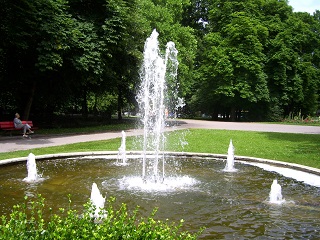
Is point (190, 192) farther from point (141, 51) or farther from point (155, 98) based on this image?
point (141, 51)

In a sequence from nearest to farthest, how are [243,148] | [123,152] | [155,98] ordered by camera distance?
[123,152] → [155,98] → [243,148]

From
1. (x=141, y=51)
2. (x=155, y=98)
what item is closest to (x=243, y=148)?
(x=155, y=98)

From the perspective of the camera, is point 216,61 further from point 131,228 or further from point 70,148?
point 131,228

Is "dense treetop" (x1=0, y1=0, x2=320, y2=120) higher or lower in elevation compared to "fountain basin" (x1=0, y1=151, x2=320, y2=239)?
higher

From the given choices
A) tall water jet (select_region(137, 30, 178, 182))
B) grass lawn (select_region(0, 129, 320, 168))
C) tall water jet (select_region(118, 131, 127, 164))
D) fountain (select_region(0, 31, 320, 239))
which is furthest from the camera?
grass lawn (select_region(0, 129, 320, 168))

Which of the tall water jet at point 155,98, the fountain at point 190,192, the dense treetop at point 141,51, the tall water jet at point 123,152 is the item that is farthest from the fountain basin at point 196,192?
the dense treetop at point 141,51

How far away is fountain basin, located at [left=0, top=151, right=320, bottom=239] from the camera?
19.8ft

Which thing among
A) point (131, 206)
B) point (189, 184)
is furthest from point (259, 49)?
point (131, 206)

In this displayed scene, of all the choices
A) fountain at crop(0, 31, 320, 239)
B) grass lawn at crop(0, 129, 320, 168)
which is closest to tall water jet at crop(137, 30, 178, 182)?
fountain at crop(0, 31, 320, 239)

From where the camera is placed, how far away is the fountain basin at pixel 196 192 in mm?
6023

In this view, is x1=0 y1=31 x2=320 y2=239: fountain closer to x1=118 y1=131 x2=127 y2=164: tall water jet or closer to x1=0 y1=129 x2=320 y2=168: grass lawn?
x1=118 y1=131 x2=127 y2=164: tall water jet

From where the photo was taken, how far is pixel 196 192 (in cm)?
809

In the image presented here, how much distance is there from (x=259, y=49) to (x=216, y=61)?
4801 mm

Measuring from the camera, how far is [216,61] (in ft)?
127
